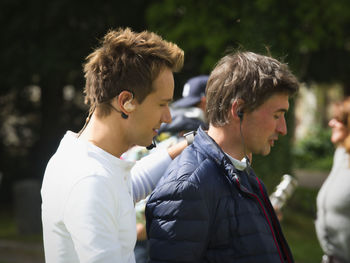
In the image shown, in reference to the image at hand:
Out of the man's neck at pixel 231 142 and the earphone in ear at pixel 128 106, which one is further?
the man's neck at pixel 231 142

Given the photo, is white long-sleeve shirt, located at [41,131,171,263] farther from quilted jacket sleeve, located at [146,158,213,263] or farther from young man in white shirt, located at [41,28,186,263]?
quilted jacket sleeve, located at [146,158,213,263]

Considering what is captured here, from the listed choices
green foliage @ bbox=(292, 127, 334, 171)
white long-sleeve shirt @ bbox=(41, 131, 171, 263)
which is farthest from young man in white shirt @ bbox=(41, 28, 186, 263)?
green foliage @ bbox=(292, 127, 334, 171)

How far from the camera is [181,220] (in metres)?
2.18

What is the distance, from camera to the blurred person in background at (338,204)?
457 cm

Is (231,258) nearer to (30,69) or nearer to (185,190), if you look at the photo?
(185,190)

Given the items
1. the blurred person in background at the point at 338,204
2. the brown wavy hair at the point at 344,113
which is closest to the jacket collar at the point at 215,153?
the blurred person in background at the point at 338,204

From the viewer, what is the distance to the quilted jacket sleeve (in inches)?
84.8

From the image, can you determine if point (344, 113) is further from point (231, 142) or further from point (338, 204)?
point (231, 142)

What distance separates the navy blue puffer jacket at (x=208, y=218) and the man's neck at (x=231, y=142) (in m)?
0.11

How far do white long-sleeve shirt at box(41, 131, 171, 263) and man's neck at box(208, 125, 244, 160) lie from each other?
1.89 ft

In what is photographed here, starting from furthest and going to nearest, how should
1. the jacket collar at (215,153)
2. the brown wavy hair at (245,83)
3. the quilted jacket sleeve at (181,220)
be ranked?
1. the brown wavy hair at (245,83)
2. the jacket collar at (215,153)
3. the quilted jacket sleeve at (181,220)

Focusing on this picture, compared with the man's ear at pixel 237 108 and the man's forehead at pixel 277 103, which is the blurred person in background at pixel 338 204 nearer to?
the man's forehead at pixel 277 103

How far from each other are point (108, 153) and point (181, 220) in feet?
1.46

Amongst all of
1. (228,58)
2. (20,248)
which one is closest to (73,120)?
(20,248)
